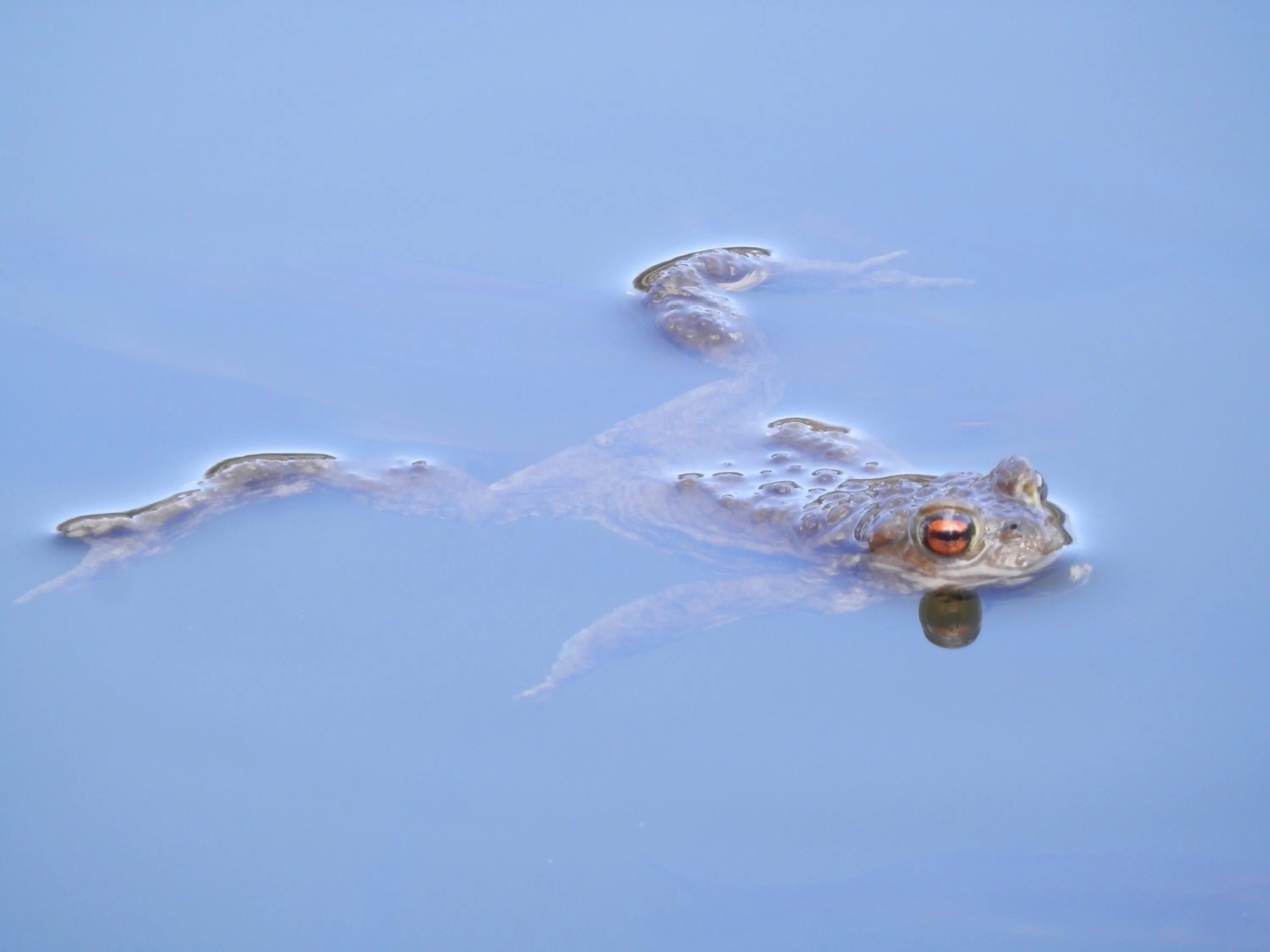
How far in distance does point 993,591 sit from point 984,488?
0.35 m

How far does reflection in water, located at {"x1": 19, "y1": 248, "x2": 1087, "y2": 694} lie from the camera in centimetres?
399

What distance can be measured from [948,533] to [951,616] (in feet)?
0.87

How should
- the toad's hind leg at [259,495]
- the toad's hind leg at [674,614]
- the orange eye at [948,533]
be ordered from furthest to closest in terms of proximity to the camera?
the toad's hind leg at [259,495] < the orange eye at [948,533] < the toad's hind leg at [674,614]

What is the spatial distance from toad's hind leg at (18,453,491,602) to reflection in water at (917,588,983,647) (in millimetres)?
1641

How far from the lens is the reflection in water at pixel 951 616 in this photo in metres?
3.84

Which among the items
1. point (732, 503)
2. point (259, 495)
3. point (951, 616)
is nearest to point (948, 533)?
point (951, 616)

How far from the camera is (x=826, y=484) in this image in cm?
451

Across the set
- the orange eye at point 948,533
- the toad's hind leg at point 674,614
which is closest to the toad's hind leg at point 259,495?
the toad's hind leg at point 674,614

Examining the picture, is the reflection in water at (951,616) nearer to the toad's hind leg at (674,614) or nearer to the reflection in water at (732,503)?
the reflection in water at (732,503)

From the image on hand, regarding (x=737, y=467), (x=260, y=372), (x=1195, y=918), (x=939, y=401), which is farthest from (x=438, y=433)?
(x=1195, y=918)

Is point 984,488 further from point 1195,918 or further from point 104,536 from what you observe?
point 104,536

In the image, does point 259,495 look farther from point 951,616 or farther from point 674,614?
point 951,616

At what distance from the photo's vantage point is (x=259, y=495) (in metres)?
4.60

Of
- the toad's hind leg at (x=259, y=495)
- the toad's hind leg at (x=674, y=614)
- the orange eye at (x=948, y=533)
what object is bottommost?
the toad's hind leg at (x=674, y=614)
